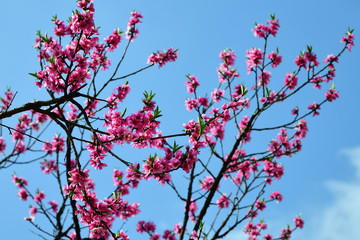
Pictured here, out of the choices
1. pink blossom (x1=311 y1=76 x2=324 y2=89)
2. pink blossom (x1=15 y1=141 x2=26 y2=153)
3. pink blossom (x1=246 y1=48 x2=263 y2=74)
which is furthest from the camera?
pink blossom (x1=15 y1=141 x2=26 y2=153)

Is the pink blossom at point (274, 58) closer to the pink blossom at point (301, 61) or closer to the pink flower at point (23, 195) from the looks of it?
the pink blossom at point (301, 61)

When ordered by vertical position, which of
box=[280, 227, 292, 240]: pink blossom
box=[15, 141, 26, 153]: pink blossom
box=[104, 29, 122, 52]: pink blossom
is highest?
box=[104, 29, 122, 52]: pink blossom

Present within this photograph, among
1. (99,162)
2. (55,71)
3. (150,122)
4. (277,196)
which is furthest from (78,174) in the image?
(277,196)

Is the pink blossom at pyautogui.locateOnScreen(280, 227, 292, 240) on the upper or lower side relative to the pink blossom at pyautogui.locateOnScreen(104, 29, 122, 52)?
lower

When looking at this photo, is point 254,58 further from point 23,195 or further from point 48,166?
point 23,195

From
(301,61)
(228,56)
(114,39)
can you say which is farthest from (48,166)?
(301,61)

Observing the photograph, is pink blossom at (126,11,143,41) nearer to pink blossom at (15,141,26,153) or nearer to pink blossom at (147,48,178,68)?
pink blossom at (147,48,178,68)

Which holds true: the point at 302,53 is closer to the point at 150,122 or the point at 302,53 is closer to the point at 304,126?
the point at 304,126

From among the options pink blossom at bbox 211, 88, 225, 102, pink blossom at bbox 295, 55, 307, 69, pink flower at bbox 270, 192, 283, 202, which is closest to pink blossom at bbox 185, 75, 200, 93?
pink blossom at bbox 211, 88, 225, 102

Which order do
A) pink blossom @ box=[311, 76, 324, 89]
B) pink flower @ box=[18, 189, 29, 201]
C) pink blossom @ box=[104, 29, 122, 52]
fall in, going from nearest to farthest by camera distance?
pink blossom @ box=[104, 29, 122, 52] < pink blossom @ box=[311, 76, 324, 89] < pink flower @ box=[18, 189, 29, 201]

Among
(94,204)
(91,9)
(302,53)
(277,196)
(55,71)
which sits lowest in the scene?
(94,204)

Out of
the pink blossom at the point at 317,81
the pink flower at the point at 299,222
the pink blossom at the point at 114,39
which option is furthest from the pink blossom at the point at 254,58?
the pink flower at the point at 299,222

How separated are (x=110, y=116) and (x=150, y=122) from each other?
1.53 feet

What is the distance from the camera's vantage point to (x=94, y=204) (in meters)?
3.12
